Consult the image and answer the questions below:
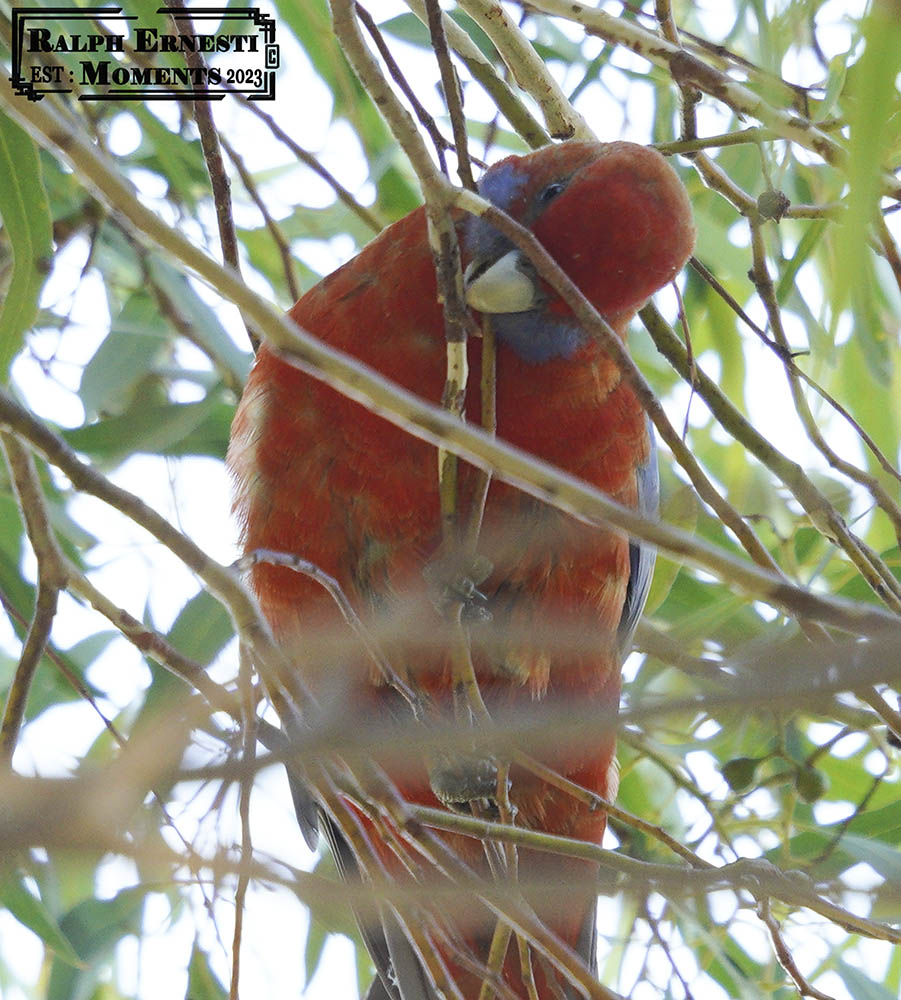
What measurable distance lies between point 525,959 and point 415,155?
0.78 meters

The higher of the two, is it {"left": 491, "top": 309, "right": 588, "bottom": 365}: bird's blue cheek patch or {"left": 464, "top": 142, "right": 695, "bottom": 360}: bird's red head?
{"left": 464, "top": 142, "right": 695, "bottom": 360}: bird's red head

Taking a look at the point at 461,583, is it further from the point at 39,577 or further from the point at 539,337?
the point at 39,577

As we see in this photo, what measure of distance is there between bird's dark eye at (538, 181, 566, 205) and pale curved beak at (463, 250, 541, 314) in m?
0.14

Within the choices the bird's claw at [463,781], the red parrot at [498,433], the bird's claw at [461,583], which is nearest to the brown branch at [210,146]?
the red parrot at [498,433]

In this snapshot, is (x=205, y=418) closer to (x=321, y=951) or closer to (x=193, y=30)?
(x=193, y=30)

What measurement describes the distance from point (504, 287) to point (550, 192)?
9.2 inches

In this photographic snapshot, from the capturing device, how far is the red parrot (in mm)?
1562

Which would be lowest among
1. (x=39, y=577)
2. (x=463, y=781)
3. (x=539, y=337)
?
(x=463, y=781)

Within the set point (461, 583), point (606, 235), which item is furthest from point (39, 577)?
point (606, 235)

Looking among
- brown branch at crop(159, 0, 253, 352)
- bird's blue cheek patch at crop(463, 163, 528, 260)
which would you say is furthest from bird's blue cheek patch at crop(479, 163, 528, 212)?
brown branch at crop(159, 0, 253, 352)

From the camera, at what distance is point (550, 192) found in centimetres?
168

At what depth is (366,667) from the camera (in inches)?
62.6

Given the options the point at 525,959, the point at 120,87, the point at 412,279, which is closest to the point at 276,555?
the point at 525,959

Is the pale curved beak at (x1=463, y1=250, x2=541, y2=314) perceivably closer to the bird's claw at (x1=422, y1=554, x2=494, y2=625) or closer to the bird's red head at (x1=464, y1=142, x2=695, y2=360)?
the bird's red head at (x1=464, y1=142, x2=695, y2=360)
